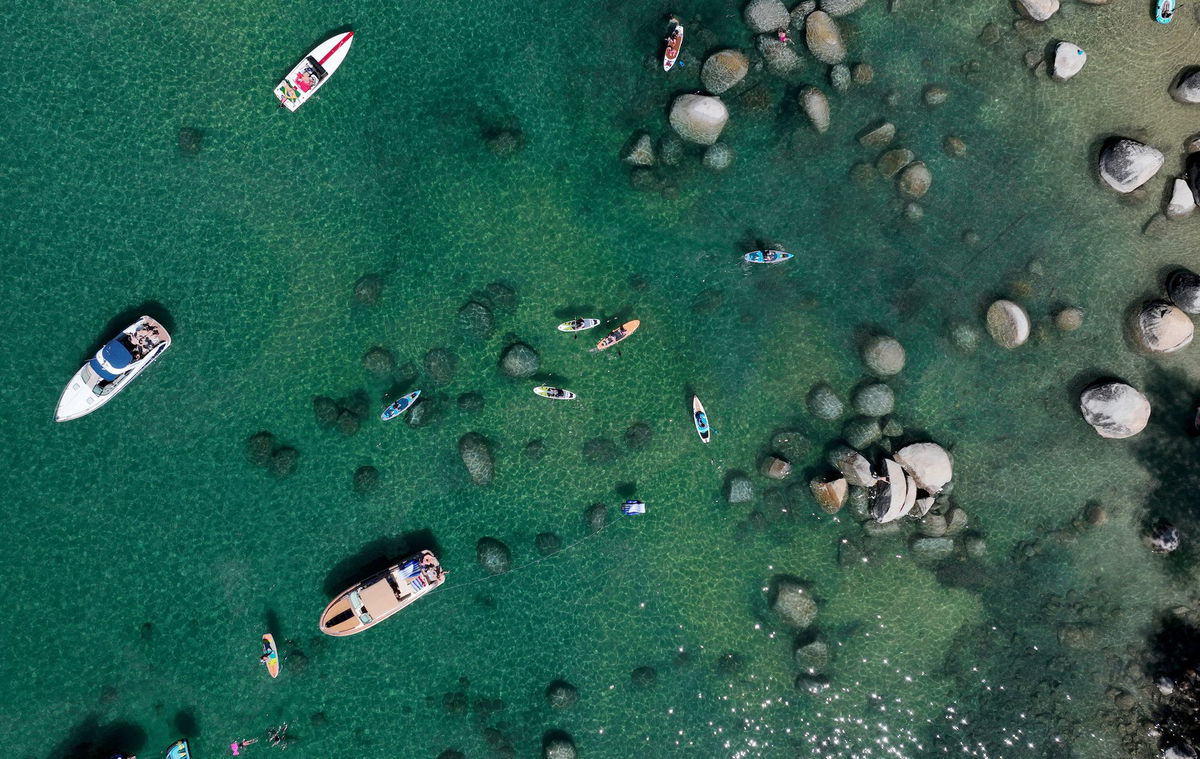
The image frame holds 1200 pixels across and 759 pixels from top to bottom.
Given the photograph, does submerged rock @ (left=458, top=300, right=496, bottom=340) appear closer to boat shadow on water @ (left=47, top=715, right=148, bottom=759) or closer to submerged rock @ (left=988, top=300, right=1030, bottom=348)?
submerged rock @ (left=988, top=300, right=1030, bottom=348)

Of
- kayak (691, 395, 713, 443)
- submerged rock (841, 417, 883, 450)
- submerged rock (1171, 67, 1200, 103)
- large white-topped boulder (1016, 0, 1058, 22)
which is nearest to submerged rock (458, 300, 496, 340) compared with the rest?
kayak (691, 395, 713, 443)

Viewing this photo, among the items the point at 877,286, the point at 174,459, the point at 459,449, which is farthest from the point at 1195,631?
the point at 174,459

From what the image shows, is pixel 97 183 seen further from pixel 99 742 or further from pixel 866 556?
pixel 866 556

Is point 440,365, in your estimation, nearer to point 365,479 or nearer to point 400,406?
point 400,406

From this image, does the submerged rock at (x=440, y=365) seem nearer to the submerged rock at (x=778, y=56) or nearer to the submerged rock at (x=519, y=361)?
the submerged rock at (x=519, y=361)

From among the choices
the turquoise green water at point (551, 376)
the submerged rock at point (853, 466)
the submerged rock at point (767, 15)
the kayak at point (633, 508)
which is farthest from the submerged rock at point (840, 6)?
the kayak at point (633, 508)

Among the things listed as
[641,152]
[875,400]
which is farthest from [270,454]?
[875,400]
